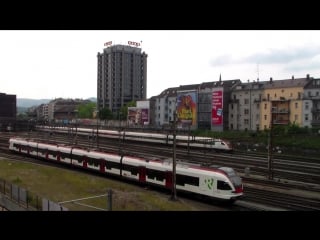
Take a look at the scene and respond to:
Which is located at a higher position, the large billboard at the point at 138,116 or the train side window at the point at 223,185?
the large billboard at the point at 138,116

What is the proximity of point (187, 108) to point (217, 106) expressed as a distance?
8.74 meters

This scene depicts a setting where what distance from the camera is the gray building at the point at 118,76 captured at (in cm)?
18699

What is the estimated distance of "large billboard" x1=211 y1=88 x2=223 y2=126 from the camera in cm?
8969

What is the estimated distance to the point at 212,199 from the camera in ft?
89.1

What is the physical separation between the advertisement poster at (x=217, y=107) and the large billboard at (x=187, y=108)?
5336mm

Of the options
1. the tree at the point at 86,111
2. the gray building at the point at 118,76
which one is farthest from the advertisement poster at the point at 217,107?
the tree at the point at 86,111

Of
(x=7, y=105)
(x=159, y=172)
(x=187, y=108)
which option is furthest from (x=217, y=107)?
(x=7, y=105)

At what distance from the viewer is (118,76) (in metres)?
187

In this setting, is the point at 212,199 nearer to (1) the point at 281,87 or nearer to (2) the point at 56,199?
(2) the point at 56,199

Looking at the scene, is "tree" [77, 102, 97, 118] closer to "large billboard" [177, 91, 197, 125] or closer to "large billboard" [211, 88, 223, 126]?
"large billboard" [177, 91, 197, 125]

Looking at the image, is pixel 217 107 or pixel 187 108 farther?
pixel 187 108

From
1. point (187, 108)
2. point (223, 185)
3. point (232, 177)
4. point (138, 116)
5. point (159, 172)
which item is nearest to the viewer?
point (223, 185)

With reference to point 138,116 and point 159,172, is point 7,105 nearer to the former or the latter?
point 138,116

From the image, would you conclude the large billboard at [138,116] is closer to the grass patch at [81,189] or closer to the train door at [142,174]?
the grass patch at [81,189]
